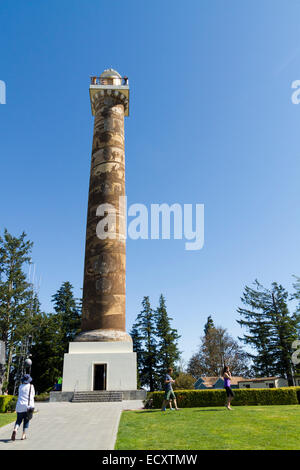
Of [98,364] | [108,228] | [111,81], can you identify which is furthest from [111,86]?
[98,364]

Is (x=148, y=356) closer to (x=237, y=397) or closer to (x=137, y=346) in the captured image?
(x=137, y=346)

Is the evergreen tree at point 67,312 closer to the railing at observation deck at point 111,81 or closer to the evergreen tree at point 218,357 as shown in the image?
the evergreen tree at point 218,357

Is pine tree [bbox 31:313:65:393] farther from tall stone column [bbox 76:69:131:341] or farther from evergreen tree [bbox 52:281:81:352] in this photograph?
tall stone column [bbox 76:69:131:341]

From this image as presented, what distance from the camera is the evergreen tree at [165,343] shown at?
144ft

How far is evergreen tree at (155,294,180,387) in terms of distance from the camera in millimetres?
43750

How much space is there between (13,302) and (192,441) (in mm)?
32042

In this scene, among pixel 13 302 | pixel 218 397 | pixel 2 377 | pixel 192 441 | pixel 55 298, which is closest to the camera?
pixel 192 441

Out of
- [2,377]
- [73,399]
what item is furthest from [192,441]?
[2,377]

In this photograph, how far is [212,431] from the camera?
7660mm

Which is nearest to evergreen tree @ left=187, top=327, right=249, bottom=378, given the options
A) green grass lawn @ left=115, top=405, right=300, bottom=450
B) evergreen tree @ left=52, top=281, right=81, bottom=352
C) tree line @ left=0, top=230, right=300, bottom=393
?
tree line @ left=0, top=230, right=300, bottom=393

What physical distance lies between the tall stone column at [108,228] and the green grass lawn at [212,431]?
35.6 feet

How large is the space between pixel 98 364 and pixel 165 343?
27.0 m
